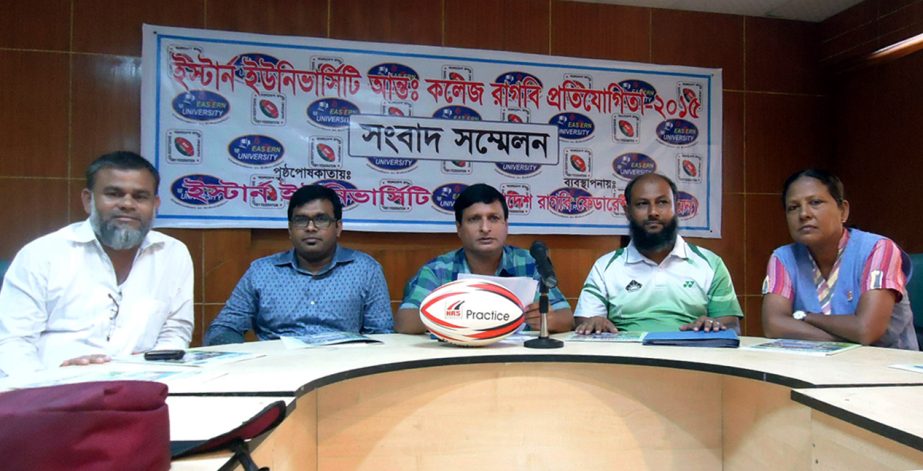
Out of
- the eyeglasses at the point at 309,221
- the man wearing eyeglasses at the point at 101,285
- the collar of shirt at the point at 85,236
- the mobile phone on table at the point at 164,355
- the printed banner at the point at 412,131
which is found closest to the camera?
the mobile phone on table at the point at 164,355

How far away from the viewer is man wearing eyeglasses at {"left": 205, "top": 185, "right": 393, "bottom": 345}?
2709 mm

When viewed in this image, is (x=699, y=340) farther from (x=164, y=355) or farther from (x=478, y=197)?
(x=164, y=355)

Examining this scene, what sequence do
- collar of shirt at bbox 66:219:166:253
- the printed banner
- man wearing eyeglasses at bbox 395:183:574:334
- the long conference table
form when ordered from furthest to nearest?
the printed banner → man wearing eyeglasses at bbox 395:183:574:334 → collar of shirt at bbox 66:219:166:253 → the long conference table

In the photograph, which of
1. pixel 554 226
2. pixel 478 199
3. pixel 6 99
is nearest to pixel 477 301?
→ pixel 478 199

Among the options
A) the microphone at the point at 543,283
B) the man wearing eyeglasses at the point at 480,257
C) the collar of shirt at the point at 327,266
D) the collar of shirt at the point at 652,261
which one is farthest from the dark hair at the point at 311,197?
the collar of shirt at the point at 652,261

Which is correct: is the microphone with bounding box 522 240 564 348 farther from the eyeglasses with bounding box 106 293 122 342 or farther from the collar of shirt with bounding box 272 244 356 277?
the eyeglasses with bounding box 106 293 122 342

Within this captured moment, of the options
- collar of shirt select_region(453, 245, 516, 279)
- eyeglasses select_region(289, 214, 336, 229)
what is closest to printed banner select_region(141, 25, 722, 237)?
eyeglasses select_region(289, 214, 336, 229)

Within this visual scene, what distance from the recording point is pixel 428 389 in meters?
1.75

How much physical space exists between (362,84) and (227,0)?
3.01 ft

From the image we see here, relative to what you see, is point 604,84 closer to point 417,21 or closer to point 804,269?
point 417,21

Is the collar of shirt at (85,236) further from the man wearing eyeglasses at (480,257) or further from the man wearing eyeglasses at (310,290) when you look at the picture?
the man wearing eyeglasses at (480,257)

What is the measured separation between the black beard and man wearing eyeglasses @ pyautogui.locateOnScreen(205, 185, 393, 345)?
3.93 feet

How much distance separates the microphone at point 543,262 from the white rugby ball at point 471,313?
13cm

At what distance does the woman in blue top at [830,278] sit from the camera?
83.2 inches
